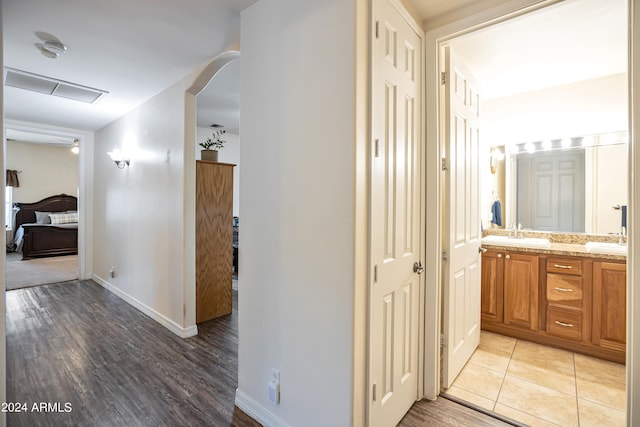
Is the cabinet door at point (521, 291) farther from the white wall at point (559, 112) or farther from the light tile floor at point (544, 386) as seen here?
the white wall at point (559, 112)

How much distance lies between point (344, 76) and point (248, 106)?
0.77m

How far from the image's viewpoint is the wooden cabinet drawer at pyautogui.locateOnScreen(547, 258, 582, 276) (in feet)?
8.64

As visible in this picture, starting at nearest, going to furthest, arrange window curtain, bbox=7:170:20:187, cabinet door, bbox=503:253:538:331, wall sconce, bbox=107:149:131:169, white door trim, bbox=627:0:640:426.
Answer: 1. white door trim, bbox=627:0:640:426
2. cabinet door, bbox=503:253:538:331
3. wall sconce, bbox=107:149:131:169
4. window curtain, bbox=7:170:20:187

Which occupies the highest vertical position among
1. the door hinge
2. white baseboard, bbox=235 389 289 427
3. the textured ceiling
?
the textured ceiling

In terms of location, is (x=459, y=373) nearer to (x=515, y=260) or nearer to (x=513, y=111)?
(x=515, y=260)

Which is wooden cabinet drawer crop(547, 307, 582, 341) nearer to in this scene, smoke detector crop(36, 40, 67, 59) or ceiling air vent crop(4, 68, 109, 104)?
smoke detector crop(36, 40, 67, 59)


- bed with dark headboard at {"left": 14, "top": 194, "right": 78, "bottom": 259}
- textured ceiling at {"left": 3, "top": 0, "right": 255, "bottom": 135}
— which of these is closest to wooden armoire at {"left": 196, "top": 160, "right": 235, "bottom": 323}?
textured ceiling at {"left": 3, "top": 0, "right": 255, "bottom": 135}

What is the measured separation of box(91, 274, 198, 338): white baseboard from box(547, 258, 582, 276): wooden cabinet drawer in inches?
138

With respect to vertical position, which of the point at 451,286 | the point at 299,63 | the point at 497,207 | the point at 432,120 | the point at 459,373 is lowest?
the point at 459,373

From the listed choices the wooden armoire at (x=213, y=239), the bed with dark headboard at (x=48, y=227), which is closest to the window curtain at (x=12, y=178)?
the bed with dark headboard at (x=48, y=227)

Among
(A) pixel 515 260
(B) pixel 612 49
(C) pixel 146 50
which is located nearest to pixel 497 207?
(A) pixel 515 260

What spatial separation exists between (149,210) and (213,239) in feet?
2.82

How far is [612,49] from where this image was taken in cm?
237

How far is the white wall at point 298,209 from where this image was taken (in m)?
1.42
